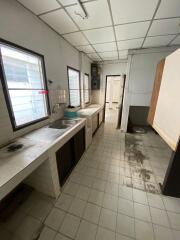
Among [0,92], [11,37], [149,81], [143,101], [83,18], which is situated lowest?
[143,101]

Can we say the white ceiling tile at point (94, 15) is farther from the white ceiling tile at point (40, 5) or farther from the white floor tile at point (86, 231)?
the white floor tile at point (86, 231)

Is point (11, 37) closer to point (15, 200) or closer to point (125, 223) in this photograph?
point (15, 200)

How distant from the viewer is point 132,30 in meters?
2.06

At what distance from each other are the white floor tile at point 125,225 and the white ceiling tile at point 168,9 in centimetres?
278

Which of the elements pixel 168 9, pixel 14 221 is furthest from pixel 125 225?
pixel 168 9

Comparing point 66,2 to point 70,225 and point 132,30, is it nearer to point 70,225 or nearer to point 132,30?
point 132,30

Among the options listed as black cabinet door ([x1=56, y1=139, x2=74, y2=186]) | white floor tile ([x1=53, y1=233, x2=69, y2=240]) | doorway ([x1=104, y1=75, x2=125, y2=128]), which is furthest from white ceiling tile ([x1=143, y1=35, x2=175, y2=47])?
white floor tile ([x1=53, y1=233, x2=69, y2=240])

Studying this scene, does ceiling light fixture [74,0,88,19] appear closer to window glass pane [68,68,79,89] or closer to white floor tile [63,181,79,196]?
window glass pane [68,68,79,89]

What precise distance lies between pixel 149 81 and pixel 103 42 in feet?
5.92

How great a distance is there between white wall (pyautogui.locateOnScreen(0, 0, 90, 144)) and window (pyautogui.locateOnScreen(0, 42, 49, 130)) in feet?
0.31

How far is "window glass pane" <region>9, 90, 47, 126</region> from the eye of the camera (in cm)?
150

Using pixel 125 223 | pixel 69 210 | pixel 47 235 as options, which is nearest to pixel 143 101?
pixel 125 223

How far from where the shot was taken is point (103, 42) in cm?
262

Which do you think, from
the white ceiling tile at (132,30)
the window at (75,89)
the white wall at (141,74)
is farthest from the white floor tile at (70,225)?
the white wall at (141,74)
